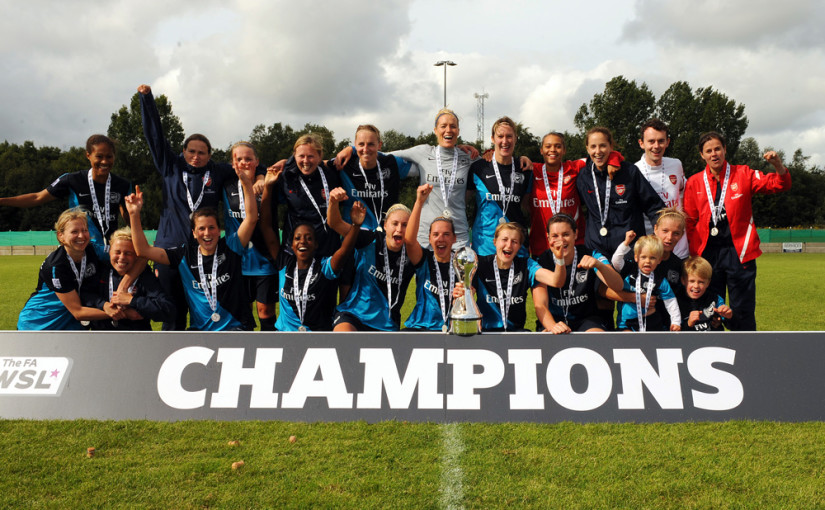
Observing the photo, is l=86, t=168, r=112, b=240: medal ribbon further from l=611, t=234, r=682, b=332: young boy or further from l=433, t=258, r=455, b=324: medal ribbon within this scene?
l=611, t=234, r=682, b=332: young boy

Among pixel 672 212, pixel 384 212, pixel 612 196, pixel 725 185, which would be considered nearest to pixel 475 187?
pixel 384 212

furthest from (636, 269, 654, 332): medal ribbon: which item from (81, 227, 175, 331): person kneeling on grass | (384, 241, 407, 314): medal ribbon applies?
(81, 227, 175, 331): person kneeling on grass

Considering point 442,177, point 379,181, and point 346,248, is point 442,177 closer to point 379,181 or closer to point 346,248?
point 379,181

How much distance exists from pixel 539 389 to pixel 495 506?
1.22m

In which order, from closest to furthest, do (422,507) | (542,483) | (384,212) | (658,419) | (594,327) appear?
(422,507) < (542,483) < (658,419) < (594,327) < (384,212)

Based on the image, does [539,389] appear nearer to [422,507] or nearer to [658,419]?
[658,419]

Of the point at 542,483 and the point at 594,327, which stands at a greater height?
the point at 594,327

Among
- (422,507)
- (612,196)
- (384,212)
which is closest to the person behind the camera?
(422,507)

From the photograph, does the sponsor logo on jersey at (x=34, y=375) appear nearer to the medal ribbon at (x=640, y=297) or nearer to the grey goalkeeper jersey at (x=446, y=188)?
the grey goalkeeper jersey at (x=446, y=188)

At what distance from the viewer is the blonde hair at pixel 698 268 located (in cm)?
491

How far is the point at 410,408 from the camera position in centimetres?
373

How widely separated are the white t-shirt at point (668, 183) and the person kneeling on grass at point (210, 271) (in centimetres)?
374

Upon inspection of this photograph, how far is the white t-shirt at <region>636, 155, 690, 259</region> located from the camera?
548 centimetres

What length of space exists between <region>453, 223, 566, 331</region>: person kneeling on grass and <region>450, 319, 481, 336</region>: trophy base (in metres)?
0.73
